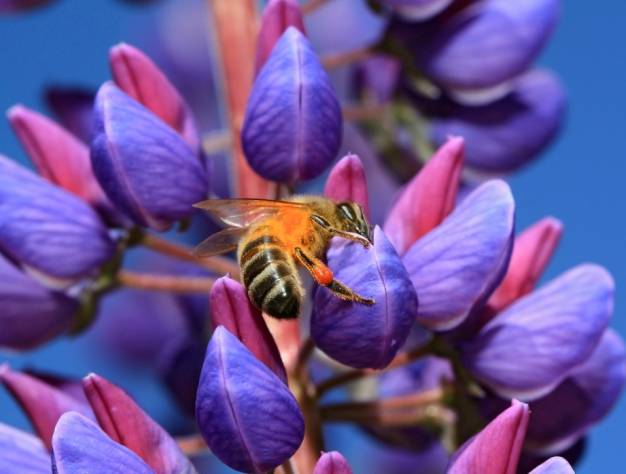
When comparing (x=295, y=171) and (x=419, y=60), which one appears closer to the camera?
(x=295, y=171)

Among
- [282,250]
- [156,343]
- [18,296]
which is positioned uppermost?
[282,250]

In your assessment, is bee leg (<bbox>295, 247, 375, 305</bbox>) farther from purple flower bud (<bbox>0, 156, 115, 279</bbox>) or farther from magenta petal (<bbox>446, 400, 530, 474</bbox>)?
purple flower bud (<bbox>0, 156, 115, 279</bbox>)

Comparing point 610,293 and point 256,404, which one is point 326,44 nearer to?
point 610,293

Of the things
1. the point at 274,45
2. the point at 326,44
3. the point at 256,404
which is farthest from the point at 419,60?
the point at 326,44

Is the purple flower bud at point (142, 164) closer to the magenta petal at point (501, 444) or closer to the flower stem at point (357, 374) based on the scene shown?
the flower stem at point (357, 374)

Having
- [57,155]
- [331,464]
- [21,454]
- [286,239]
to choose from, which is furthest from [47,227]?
[331,464]

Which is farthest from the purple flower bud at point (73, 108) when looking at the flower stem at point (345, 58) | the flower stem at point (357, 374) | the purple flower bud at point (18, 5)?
the flower stem at point (357, 374)
